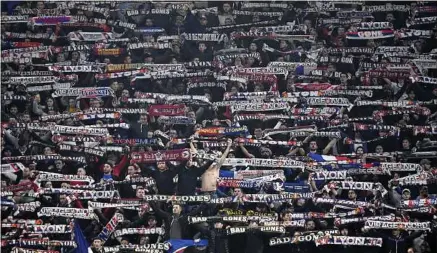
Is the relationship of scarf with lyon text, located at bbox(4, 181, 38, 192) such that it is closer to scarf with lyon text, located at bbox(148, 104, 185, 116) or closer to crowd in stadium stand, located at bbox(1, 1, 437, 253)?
crowd in stadium stand, located at bbox(1, 1, 437, 253)

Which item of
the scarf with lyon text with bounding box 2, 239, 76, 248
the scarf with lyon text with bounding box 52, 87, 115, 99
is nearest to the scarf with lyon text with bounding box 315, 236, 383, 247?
the scarf with lyon text with bounding box 2, 239, 76, 248

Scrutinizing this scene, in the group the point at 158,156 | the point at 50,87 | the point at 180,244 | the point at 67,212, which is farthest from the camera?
the point at 50,87

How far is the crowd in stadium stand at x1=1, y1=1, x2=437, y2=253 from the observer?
782cm

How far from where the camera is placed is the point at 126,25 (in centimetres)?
825

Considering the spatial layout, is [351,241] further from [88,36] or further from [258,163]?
[88,36]

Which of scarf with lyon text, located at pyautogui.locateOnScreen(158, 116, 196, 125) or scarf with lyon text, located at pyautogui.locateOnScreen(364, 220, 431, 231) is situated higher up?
scarf with lyon text, located at pyautogui.locateOnScreen(158, 116, 196, 125)

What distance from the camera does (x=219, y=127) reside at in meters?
8.02

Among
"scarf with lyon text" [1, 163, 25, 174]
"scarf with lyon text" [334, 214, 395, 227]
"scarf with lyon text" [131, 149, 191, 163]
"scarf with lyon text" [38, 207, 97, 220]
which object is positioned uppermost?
"scarf with lyon text" [131, 149, 191, 163]

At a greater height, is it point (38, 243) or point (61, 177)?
point (61, 177)

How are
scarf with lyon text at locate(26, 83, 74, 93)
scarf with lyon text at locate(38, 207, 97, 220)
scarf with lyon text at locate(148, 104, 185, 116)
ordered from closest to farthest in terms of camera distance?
scarf with lyon text at locate(38, 207, 97, 220) → scarf with lyon text at locate(148, 104, 185, 116) → scarf with lyon text at locate(26, 83, 74, 93)

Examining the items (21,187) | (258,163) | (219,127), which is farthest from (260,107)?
(21,187)

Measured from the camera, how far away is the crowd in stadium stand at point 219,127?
25.6 feet

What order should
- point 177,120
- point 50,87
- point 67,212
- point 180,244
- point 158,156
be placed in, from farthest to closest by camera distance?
point 50,87
point 177,120
point 158,156
point 67,212
point 180,244

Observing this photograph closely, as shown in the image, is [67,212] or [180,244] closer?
[180,244]
